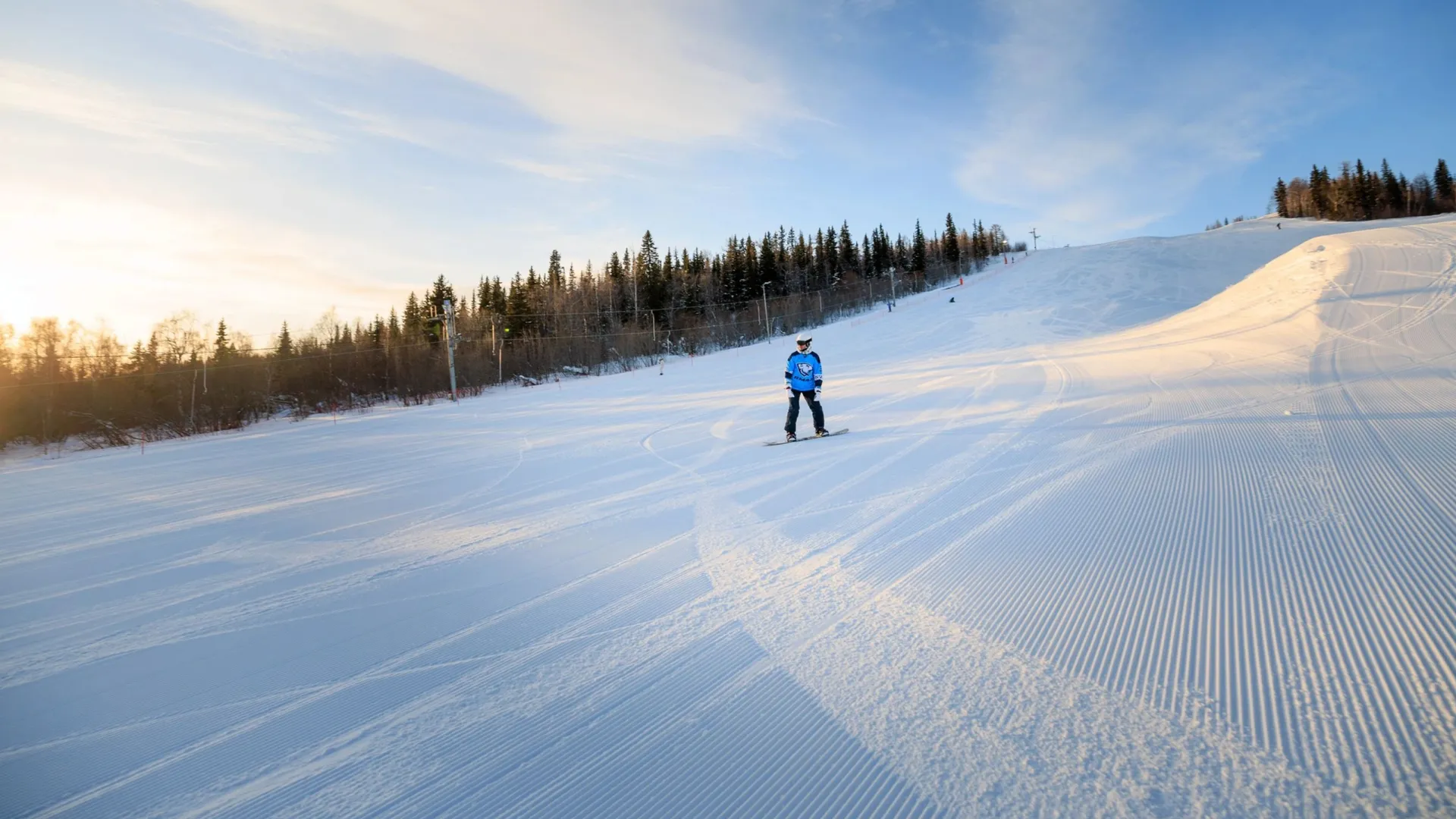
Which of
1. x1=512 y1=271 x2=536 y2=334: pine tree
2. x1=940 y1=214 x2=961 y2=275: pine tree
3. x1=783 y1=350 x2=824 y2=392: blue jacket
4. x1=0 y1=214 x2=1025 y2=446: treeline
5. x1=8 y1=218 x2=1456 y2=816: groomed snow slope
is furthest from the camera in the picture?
x1=940 y1=214 x2=961 y2=275: pine tree

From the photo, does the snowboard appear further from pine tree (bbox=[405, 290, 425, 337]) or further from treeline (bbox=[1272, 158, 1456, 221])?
treeline (bbox=[1272, 158, 1456, 221])

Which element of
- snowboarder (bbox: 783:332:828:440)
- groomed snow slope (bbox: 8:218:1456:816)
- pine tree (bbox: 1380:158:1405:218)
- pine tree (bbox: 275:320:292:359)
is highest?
pine tree (bbox: 1380:158:1405:218)

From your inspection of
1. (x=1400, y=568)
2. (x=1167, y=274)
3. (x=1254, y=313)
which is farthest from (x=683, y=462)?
(x=1167, y=274)

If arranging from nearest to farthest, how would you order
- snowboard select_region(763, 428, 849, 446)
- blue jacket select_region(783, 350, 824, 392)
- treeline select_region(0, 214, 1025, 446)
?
1. snowboard select_region(763, 428, 849, 446)
2. blue jacket select_region(783, 350, 824, 392)
3. treeline select_region(0, 214, 1025, 446)

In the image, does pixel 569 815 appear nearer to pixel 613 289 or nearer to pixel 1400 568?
pixel 1400 568

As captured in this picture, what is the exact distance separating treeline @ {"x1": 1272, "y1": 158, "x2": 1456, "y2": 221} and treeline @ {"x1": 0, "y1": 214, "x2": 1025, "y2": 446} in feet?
136

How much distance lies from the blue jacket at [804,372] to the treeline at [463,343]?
99.0 ft

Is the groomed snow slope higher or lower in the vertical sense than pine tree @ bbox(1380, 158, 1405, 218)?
lower

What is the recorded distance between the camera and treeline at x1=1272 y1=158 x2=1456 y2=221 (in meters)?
68.7

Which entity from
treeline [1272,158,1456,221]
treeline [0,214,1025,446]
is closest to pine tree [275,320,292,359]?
treeline [0,214,1025,446]

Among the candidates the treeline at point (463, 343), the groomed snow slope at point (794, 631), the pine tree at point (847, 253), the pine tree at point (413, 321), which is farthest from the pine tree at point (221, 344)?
the pine tree at point (847, 253)

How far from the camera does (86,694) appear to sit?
9.98 feet

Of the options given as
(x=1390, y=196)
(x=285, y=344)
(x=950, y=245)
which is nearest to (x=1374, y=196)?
(x=1390, y=196)

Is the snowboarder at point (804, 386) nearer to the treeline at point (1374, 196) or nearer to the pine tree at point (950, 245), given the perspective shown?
the pine tree at point (950, 245)
